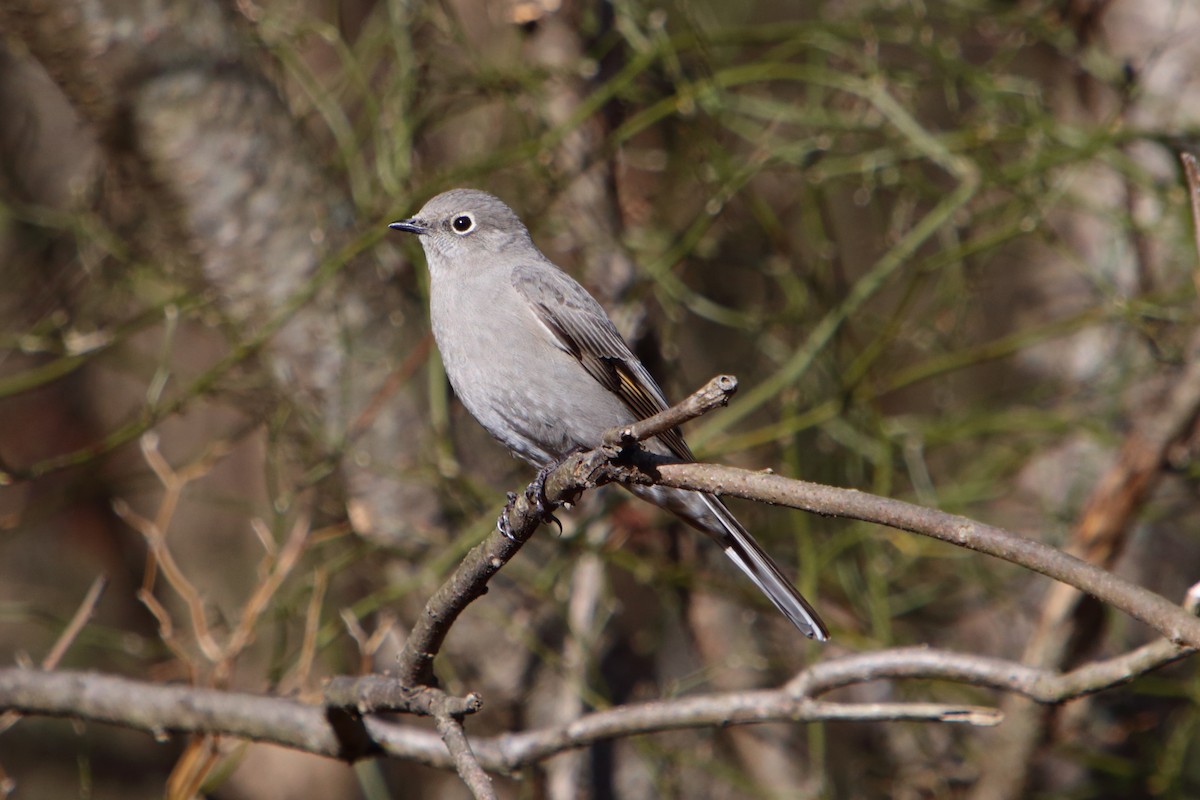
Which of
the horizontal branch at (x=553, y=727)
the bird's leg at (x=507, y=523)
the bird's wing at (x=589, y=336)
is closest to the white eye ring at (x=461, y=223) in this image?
the bird's wing at (x=589, y=336)

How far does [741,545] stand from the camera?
12.5 ft

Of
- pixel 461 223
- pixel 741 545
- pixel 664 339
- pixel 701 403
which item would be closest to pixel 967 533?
pixel 701 403

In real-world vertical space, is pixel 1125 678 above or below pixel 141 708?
above

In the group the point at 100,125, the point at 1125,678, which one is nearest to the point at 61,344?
the point at 100,125

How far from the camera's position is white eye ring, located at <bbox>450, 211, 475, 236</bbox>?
4.36m

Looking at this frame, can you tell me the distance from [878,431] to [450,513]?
1799 mm

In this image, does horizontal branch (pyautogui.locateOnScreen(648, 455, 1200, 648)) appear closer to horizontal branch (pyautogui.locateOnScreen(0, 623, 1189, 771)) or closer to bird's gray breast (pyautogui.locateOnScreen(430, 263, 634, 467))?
horizontal branch (pyautogui.locateOnScreen(0, 623, 1189, 771))

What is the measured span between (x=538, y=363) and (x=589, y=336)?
28cm

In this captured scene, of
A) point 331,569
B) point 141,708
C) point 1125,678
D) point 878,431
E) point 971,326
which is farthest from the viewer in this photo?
point 971,326

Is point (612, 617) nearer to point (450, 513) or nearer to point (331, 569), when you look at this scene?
point (450, 513)

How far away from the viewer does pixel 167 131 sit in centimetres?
447

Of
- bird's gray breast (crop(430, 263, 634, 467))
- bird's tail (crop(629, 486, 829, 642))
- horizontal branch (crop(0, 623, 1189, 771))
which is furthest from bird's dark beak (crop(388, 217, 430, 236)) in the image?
horizontal branch (crop(0, 623, 1189, 771))

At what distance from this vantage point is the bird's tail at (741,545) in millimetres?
3512

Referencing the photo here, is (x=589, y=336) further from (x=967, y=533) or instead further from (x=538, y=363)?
(x=967, y=533)
